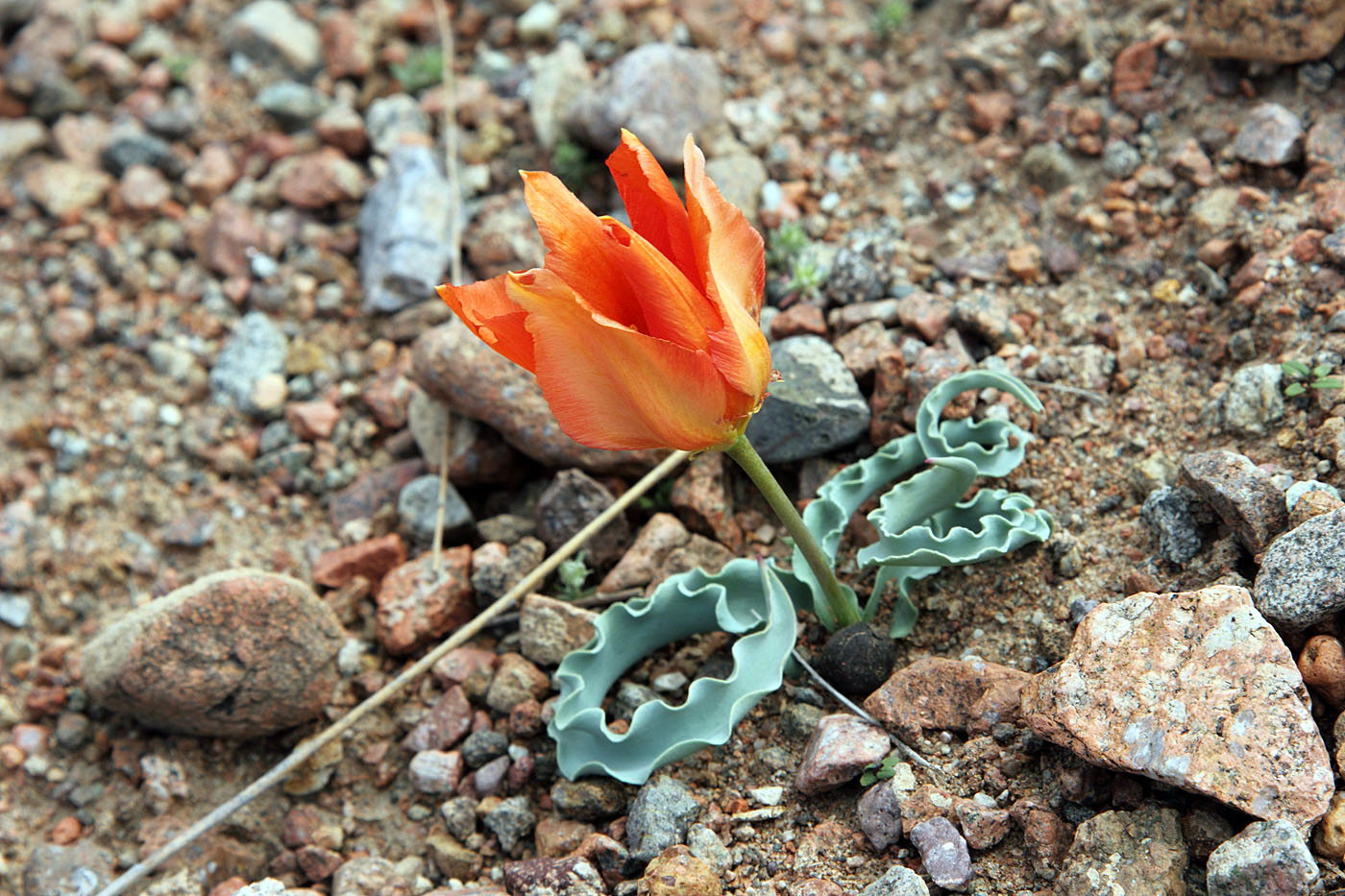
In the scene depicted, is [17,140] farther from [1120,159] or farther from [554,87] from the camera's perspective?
[1120,159]

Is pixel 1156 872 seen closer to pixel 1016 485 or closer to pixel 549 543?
pixel 1016 485

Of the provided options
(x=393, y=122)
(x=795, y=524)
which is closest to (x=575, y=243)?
(x=795, y=524)

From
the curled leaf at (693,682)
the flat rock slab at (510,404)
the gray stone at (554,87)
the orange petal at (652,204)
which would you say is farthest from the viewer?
the gray stone at (554,87)

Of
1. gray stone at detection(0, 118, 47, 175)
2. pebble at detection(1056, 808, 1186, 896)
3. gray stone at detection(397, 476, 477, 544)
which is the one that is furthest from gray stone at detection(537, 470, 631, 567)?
gray stone at detection(0, 118, 47, 175)

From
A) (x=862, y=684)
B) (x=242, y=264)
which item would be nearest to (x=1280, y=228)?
(x=862, y=684)

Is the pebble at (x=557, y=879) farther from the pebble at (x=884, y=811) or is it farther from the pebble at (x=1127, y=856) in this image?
the pebble at (x=1127, y=856)

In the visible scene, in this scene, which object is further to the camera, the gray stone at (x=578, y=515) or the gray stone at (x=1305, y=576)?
the gray stone at (x=578, y=515)

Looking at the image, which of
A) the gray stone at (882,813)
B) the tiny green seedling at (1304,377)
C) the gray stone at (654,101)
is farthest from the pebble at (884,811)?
the gray stone at (654,101)

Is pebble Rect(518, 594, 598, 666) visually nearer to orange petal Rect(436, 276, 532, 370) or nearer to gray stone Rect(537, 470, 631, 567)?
gray stone Rect(537, 470, 631, 567)
